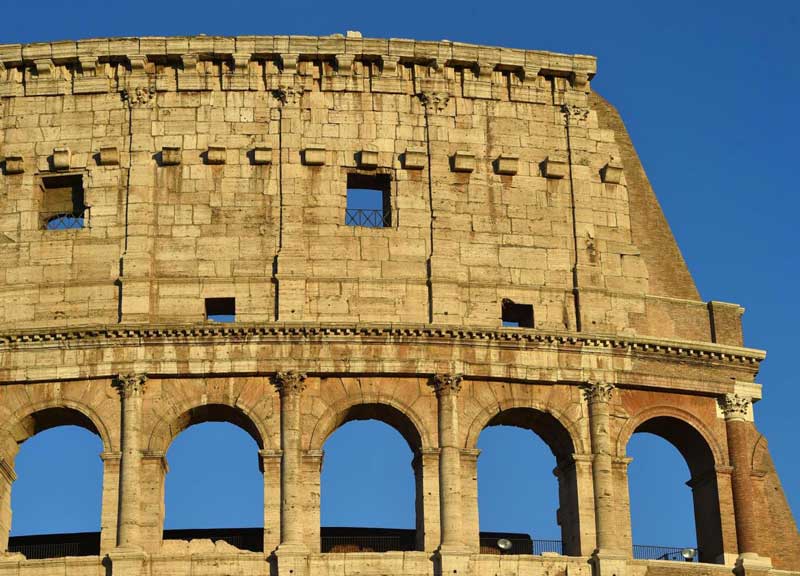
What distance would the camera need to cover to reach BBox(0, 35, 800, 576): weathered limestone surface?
47.4 m

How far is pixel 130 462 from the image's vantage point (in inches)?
1848

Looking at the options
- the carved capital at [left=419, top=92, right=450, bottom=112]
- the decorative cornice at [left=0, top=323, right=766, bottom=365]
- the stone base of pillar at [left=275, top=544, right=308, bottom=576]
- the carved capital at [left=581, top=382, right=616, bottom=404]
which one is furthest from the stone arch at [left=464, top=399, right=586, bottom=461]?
the carved capital at [left=419, top=92, right=450, bottom=112]

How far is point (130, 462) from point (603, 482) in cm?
1054

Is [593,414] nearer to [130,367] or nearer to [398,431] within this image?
[398,431]

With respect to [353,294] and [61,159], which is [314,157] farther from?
[61,159]

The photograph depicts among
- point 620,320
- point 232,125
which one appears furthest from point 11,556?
point 620,320

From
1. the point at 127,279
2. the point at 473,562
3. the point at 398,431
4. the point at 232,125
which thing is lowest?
the point at 473,562

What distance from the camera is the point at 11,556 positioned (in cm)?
4697

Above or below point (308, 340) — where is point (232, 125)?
above

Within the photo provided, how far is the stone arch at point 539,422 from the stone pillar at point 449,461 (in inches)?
20.2

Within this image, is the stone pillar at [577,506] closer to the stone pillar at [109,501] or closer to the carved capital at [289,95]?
the stone pillar at [109,501]

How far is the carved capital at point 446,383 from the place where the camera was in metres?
47.9

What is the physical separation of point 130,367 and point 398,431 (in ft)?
20.6

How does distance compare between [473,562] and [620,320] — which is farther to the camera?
[620,320]
